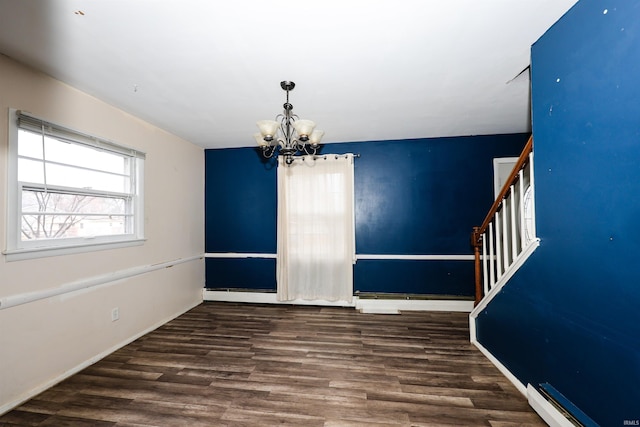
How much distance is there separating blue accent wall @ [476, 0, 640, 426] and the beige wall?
3519mm

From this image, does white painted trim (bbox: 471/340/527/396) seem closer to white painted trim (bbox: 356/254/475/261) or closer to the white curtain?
white painted trim (bbox: 356/254/475/261)

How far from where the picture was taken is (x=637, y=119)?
1.13 m

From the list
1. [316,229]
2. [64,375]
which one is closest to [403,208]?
[316,229]

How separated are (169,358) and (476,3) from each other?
3480 mm

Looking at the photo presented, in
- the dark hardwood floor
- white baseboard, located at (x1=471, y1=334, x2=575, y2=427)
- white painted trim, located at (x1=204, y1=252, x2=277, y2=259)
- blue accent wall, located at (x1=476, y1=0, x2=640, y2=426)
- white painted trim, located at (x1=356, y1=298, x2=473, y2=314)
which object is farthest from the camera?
white painted trim, located at (x1=204, y1=252, x2=277, y2=259)

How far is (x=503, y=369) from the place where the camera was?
217cm

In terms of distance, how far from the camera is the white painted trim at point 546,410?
1.52 metres

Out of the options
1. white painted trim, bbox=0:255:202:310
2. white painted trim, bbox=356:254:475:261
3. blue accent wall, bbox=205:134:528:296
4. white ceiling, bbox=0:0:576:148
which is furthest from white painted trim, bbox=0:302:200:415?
white painted trim, bbox=356:254:475:261

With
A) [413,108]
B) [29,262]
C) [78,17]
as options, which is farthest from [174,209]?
[413,108]

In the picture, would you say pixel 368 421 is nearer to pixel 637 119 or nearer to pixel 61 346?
pixel 637 119

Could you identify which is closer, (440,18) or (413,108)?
(440,18)

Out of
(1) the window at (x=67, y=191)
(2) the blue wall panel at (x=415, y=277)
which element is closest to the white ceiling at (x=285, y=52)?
(1) the window at (x=67, y=191)

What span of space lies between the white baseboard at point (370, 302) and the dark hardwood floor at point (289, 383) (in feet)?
1.71

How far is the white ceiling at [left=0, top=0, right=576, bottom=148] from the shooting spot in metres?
1.45
